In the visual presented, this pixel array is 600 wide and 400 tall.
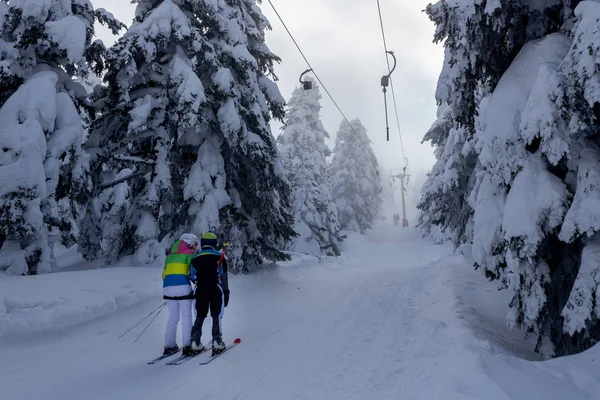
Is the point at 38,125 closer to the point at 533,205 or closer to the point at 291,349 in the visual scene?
the point at 291,349

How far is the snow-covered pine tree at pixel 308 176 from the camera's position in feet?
95.2

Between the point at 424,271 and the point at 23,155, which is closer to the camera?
the point at 23,155

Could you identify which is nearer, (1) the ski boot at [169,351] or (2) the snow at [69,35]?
(1) the ski boot at [169,351]

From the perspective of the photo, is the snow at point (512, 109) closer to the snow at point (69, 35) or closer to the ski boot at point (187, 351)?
the ski boot at point (187, 351)

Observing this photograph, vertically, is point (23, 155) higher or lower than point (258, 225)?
higher

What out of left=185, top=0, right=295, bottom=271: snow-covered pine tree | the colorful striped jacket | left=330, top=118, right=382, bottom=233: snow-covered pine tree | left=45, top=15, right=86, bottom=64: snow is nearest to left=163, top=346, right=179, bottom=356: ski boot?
the colorful striped jacket

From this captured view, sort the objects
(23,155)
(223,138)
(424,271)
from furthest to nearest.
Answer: (424,271)
(223,138)
(23,155)

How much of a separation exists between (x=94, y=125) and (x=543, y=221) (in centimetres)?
1256

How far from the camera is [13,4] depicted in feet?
36.1

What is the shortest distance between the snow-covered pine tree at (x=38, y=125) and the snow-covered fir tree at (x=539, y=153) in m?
8.93

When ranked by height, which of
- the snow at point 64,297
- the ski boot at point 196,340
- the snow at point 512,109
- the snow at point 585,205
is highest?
the snow at point 512,109

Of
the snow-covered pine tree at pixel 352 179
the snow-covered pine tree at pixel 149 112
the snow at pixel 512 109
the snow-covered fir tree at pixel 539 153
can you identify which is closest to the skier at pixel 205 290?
the snow-covered fir tree at pixel 539 153

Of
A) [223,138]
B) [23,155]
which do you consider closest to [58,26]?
[23,155]

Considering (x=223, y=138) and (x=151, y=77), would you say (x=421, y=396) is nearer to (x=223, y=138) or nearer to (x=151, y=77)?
(x=223, y=138)
